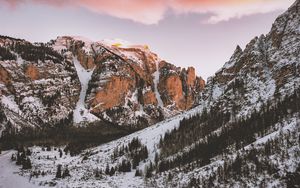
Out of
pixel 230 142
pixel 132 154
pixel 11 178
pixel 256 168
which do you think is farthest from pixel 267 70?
pixel 11 178

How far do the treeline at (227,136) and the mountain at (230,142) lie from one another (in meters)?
0.19

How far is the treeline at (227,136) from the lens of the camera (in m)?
80.3

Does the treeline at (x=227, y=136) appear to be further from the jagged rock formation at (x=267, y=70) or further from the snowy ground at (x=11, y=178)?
the snowy ground at (x=11, y=178)

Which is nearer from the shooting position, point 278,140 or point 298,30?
point 278,140

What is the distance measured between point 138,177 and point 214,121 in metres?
47.8

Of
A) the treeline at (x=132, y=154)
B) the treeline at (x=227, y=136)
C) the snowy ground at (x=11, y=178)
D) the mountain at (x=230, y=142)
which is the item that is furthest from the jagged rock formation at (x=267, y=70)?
the snowy ground at (x=11, y=178)

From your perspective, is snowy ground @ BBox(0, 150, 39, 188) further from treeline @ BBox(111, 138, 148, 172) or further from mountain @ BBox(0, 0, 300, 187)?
treeline @ BBox(111, 138, 148, 172)

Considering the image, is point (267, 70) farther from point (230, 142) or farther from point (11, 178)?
point (11, 178)

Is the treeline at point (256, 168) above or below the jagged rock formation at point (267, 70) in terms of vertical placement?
below

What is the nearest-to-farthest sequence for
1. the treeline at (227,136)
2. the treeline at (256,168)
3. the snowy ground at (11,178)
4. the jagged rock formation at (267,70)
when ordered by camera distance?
the treeline at (256,168), the snowy ground at (11,178), the treeline at (227,136), the jagged rock formation at (267,70)

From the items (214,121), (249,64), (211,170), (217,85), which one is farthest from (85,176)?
(217,85)

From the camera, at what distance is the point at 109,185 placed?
6400 centimetres

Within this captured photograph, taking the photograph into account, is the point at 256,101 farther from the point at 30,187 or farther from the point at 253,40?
the point at 30,187

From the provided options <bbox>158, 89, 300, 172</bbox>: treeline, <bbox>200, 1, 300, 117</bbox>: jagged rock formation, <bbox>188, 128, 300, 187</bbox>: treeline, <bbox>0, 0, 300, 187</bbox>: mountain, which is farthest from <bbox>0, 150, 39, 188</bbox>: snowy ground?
<bbox>200, 1, 300, 117</bbox>: jagged rock formation
